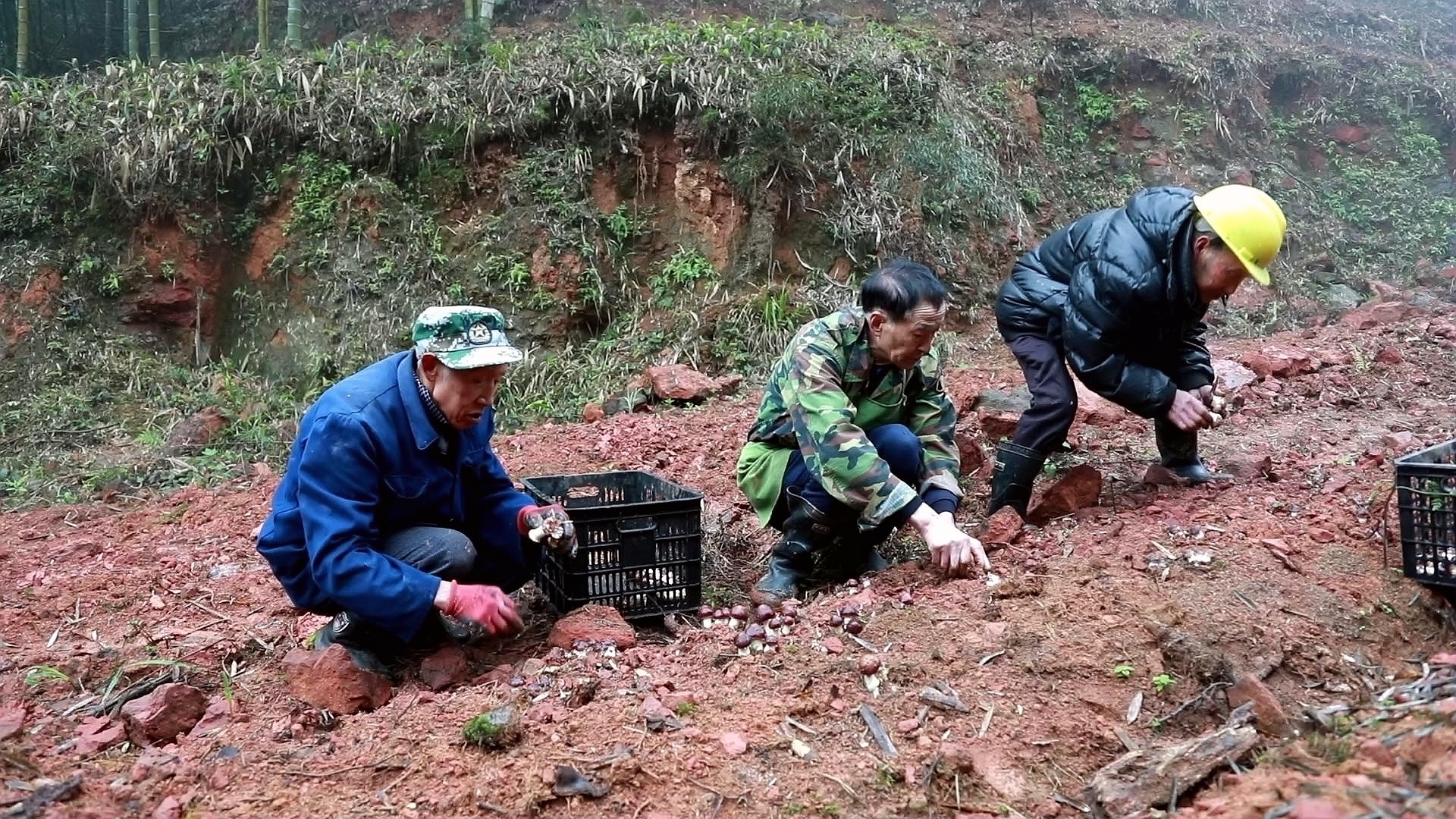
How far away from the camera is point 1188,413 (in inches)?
140

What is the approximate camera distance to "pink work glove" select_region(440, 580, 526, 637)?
268 cm

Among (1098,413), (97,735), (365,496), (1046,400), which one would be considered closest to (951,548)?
(1046,400)

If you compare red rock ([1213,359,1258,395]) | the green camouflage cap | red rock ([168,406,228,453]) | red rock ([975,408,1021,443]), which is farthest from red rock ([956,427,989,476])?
red rock ([168,406,228,453])

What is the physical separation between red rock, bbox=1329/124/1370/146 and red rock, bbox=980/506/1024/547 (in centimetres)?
1060

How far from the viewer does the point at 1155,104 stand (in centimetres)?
1073

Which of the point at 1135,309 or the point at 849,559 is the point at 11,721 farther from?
the point at 1135,309

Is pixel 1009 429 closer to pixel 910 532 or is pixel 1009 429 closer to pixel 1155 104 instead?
pixel 910 532

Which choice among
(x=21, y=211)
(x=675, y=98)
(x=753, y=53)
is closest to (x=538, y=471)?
(x=675, y=98)

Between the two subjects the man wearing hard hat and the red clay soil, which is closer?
the red clay soil

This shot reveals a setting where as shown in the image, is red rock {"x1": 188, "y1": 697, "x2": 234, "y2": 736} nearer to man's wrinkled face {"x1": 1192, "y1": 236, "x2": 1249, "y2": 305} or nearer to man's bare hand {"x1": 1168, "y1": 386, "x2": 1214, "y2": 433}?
man's bare hand {"x1": 1168, "y1": 386, "x2": 1214, "y2": 433}

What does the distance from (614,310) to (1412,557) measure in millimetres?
5897

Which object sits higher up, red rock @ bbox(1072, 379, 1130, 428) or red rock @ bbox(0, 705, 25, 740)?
red rock @ bbox(1072, 379, 1130, 428)

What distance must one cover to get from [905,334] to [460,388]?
4.42 ft

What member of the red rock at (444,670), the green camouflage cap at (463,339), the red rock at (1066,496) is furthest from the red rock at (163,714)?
the red rock at (1066,496)
